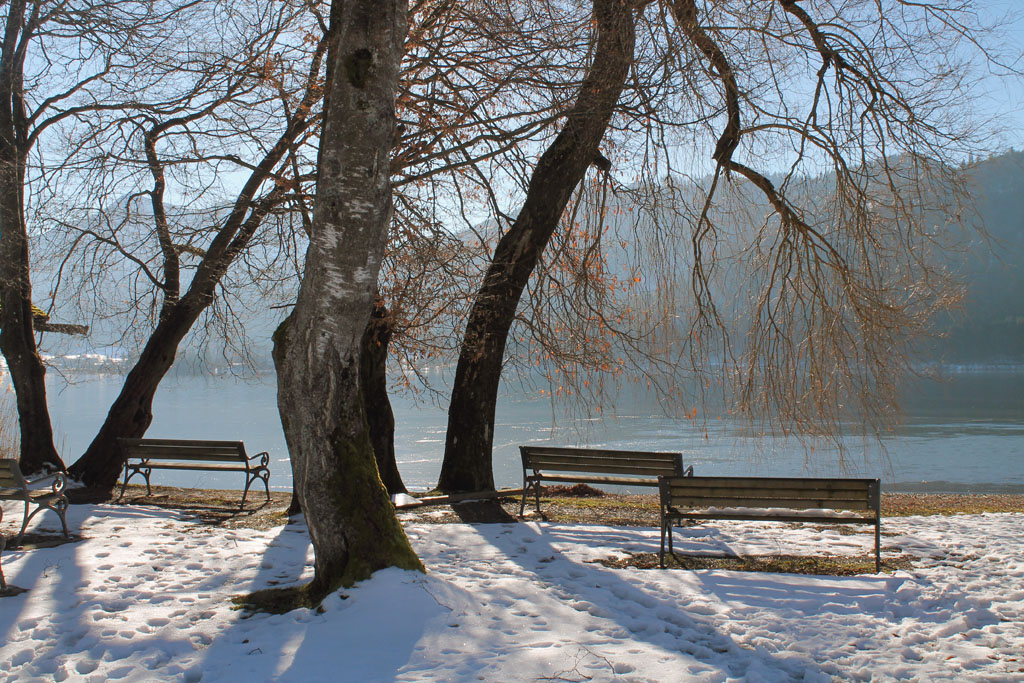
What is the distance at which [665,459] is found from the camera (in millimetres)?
6844

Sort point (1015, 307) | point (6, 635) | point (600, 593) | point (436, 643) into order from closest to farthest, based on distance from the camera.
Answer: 1. point (436, 643)
2. point (6, 635)
3. point (600, 593)
4. point (1015, 307)

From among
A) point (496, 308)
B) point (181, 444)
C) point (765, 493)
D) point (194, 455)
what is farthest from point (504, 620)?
point (181, 444)

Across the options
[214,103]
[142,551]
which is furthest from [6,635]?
[214,103]

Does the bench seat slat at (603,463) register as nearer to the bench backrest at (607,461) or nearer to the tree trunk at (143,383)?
the bench backrest at (607,461)

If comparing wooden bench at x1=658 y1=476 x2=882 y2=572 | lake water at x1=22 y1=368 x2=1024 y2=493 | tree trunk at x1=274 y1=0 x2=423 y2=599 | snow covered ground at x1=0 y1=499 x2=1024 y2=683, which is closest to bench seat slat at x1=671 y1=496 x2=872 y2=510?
wooden bench at x1=658 y1=476 x2=882 y2=572

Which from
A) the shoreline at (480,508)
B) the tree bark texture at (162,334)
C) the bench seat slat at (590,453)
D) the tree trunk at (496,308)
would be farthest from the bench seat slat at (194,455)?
the bench seat slat at (590,453)

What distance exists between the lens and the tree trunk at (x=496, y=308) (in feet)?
25.3

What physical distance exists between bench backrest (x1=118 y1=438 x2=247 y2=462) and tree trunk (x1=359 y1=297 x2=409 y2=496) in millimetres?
1366

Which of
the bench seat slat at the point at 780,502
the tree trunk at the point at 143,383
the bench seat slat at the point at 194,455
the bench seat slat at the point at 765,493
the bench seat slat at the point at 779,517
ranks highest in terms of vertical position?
the tree trunk at the point at 143,383

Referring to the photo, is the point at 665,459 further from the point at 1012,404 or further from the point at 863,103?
the point at 1012,404

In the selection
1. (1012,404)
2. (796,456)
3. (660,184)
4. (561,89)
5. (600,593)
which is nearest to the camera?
(600,593)

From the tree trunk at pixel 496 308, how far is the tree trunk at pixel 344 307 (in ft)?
10.7

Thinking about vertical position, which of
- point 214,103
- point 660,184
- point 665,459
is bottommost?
point 665,459

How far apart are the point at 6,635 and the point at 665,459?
198 inches
